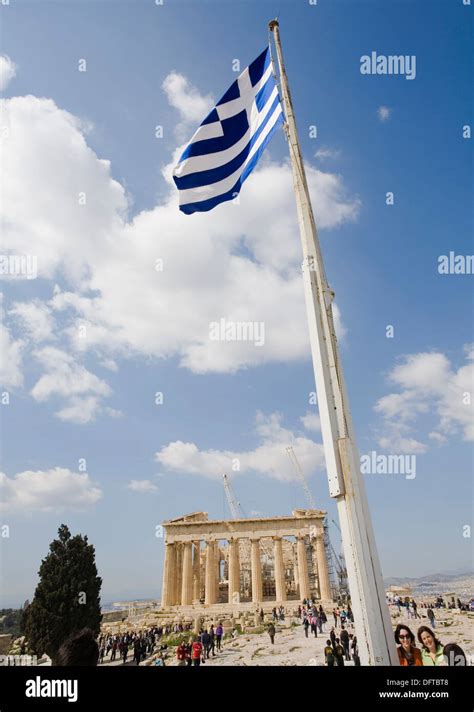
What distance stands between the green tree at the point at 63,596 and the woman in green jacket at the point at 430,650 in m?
28.1

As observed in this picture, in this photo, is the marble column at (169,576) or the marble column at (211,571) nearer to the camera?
the marble column at (211,571)

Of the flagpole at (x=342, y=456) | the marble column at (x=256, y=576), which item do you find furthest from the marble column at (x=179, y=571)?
the flagpole at (x=342, y=456)

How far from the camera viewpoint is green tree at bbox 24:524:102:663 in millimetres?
28906

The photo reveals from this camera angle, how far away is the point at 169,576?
5191 centimetres

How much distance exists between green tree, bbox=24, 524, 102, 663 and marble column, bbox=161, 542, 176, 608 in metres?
20.8

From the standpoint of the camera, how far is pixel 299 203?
25.0 feet

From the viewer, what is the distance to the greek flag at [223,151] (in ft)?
31.8

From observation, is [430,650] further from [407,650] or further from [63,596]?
[63,596]

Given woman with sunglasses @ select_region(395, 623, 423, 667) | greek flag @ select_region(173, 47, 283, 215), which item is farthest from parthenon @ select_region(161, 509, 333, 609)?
greek flag @ select_region(173, 47, 283, 215)

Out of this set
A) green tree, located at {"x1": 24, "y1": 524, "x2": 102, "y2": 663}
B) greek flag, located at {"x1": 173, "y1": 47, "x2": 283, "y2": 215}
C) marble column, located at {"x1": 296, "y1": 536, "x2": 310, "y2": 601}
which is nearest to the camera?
greek flag, located at {"x1": 173, "y1": 47, "x2": 283, "y2": 215}

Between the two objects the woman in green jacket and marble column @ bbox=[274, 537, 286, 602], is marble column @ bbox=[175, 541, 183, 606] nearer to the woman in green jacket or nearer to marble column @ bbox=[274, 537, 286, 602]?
marble column @ bbox=[274, 537, 286, 602]

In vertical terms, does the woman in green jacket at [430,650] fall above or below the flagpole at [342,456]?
below

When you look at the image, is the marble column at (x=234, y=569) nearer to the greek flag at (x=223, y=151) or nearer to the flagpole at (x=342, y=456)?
the greek flag at (x=223, y=151)
